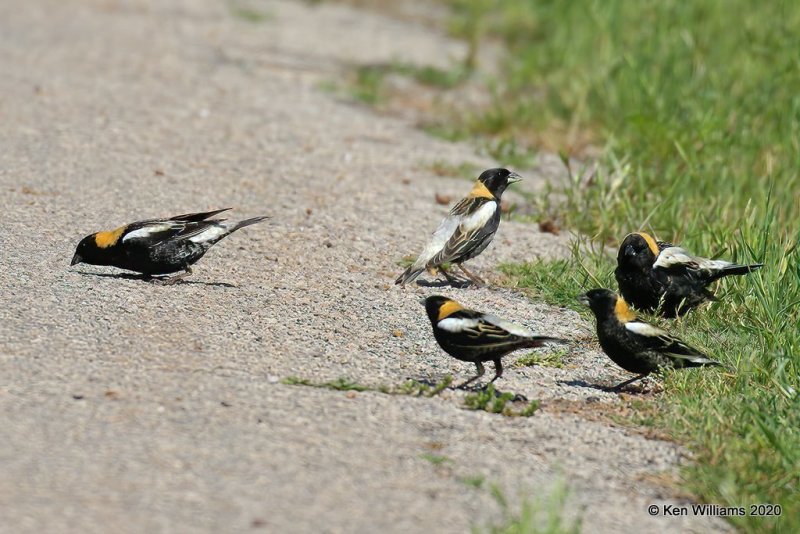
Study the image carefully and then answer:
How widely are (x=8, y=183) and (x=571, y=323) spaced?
4.20m

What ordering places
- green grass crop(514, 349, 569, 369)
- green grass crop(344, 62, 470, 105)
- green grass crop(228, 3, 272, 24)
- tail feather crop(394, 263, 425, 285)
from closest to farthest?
green grass crop(514, 349, 569, 369), tail feather crop(394, 263, 425, 285), green grass crop(344, 62, 470, 105), green grass crop(228, 3, 272, 24)

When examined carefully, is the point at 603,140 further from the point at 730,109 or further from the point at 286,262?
the point at 286,262

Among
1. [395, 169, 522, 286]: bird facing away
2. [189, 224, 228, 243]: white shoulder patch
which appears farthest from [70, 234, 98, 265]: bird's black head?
[395, 169, 522, 286]: bird facing away

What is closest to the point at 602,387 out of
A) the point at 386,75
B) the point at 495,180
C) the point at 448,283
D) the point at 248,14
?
the point at 448,283

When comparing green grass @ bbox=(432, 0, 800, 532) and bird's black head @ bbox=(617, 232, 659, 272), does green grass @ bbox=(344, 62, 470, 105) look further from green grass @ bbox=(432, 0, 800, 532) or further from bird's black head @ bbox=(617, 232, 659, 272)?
bird's black head @ bbox=(617, 232, 659, 272)

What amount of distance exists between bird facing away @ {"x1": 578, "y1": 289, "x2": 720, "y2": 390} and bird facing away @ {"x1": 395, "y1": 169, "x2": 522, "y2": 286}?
1.54m

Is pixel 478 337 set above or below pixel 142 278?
above

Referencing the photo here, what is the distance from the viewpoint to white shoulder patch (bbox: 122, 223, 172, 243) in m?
6.60

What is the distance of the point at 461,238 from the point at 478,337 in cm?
197

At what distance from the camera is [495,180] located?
786 cm

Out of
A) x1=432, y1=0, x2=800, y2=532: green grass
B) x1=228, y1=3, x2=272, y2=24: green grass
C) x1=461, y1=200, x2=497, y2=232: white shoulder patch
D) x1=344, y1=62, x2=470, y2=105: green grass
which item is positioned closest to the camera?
x1=432, y1=0, x2=800, y2=532: green grass

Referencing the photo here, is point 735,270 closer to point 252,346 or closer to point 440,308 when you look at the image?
point 440,308

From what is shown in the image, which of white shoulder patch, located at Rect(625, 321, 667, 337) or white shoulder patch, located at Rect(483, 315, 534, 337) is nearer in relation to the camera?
white shoulder patch, located at Rect(483, 315, 534, 337)

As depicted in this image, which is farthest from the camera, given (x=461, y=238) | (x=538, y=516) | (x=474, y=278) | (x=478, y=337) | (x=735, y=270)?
(x=474, y=278)
